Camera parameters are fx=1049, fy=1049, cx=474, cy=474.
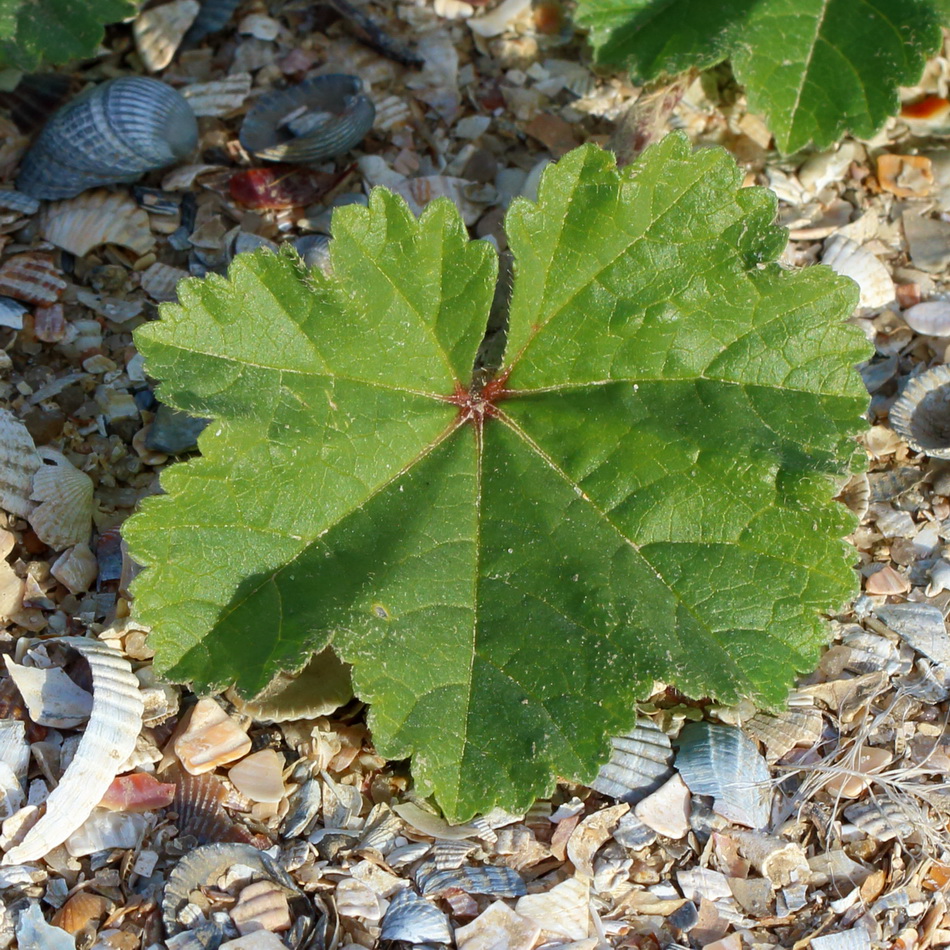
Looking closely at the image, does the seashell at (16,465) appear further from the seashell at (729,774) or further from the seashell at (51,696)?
the seashell at (729,774)

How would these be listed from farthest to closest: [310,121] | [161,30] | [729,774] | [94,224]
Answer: [161,30] → [310,121] → [94,224] → [729,774]

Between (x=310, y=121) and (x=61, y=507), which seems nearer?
(x=61, y=507)

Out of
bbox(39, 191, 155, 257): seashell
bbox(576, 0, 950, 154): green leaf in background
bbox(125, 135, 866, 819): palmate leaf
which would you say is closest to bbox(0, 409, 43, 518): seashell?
bbox(125, 135, 866, 819): palmate leaf

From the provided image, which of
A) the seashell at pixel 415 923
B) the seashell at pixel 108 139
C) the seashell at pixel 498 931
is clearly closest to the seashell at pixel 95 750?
the seashell at pixel 415 923

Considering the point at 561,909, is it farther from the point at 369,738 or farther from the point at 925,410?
the point at 925,410

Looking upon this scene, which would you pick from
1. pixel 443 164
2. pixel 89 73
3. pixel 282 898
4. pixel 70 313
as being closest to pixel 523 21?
pixel 443 164

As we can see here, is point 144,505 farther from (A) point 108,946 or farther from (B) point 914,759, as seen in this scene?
(B) point 914,759

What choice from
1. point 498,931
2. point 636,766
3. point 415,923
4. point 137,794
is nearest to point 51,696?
point 137,794
